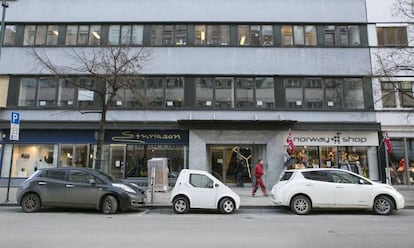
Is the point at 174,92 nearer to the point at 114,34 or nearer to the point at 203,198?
the point at 114,34

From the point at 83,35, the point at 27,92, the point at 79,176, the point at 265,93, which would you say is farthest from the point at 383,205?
the point at 27,92

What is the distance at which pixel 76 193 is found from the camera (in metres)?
11.1

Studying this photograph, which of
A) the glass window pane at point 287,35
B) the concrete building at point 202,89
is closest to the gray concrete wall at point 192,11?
the concrete building at point 202,89

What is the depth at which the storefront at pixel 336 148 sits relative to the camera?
1855cm

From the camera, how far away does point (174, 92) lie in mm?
19188

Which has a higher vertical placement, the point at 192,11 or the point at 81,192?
the point at 192,11

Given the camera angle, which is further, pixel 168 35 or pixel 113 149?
pixel 168 35

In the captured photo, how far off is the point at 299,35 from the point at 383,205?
1253 centimetres

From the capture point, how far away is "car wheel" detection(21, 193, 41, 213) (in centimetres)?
1127

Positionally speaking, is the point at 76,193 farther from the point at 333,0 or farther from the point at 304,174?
the point at 333,0

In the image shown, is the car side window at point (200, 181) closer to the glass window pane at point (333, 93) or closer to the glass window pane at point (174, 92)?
the glass window pane at point (174, 92)

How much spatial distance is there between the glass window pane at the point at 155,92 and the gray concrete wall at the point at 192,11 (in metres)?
4.19

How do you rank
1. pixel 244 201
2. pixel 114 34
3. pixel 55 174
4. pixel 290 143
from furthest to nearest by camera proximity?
1. pixel 114 34
2. pixel 290 143
3. pixel 244 201
4. pixel 55 174

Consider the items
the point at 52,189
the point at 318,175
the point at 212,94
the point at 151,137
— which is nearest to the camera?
the point at 52,189
